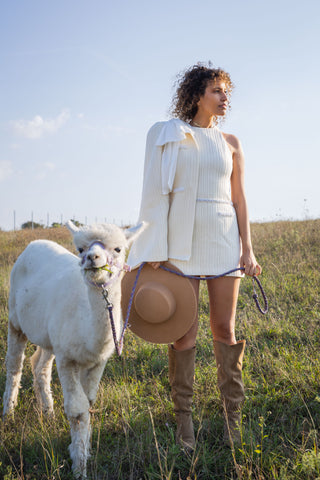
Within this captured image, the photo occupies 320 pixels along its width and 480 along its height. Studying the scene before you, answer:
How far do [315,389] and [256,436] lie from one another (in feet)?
2.33

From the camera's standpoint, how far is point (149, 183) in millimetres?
2613

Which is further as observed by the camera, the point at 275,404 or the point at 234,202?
the point at 275,404

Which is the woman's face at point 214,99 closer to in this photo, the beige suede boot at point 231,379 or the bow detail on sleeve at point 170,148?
the bow detail on sleeve at point 170,148

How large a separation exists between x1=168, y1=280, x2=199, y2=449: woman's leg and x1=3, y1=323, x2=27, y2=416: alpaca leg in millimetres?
1583

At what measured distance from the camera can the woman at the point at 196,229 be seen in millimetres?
2555

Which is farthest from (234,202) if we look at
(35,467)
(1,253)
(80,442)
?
(1,253)

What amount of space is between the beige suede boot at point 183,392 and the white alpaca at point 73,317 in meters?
0.45

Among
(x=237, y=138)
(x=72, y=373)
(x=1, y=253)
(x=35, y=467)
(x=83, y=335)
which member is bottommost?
(x=1, y=253)

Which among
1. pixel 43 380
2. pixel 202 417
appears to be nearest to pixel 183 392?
pixel 202 417

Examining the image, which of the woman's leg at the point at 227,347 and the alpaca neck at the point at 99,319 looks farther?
the woman's leg at the point at 227,347

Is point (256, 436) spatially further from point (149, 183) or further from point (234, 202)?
point (149, 183)

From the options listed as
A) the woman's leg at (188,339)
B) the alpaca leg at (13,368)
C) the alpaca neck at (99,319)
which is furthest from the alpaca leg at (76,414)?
the alpaca leg at (13,368)

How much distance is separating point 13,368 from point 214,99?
2.78m

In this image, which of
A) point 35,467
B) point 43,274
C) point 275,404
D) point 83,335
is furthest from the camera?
point 43,274
